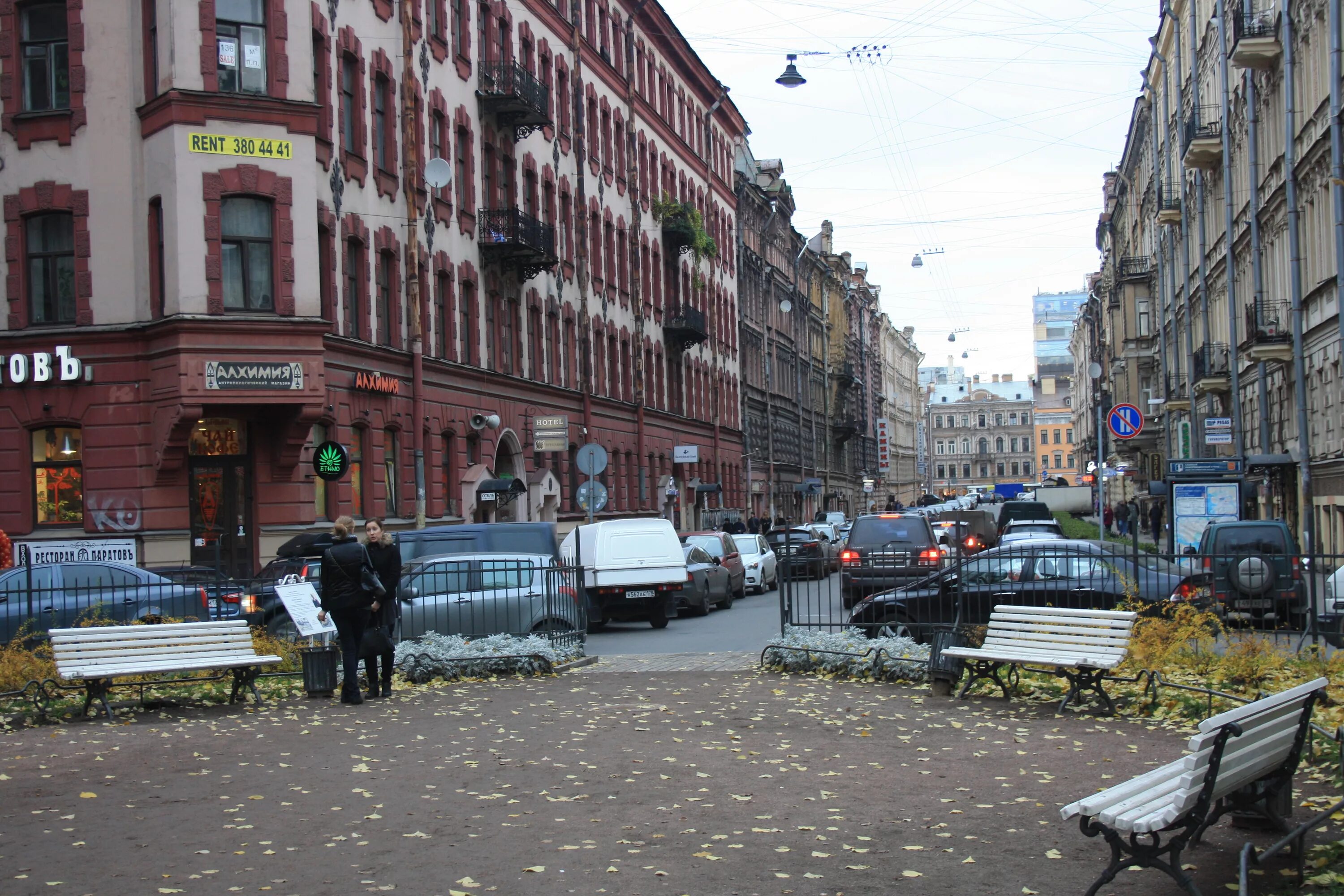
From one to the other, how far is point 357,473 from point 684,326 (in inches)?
1135

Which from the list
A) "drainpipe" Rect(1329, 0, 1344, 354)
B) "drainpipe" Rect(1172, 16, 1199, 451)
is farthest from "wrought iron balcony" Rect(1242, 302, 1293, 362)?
"drainpipe" Rect(1172, 16, 1199, 451)

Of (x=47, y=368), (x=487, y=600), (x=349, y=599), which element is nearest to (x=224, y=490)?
(x=47, y=368)

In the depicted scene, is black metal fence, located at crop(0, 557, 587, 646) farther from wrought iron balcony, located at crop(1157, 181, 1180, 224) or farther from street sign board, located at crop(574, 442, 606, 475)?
wrought iron balcony, located at crop(1157, 181, 1180, 224)

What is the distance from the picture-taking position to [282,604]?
17516 mm

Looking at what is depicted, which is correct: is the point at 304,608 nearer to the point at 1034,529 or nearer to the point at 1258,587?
the point at 1258,587

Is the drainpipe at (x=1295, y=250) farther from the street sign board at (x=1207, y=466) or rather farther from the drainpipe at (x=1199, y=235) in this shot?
the drainpipe at (x=1199, y=235)

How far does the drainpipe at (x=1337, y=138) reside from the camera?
101 ft

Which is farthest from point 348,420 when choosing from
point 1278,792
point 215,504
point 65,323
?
point 1278,792

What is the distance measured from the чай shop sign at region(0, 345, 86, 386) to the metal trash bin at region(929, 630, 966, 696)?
19145mm

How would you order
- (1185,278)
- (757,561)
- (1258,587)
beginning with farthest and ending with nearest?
1. (1185,278)
2. (757,561)
3. (1258,587)

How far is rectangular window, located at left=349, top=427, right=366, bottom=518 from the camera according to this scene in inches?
1206

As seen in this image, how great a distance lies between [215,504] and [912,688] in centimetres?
1715

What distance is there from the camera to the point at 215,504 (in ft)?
92.7

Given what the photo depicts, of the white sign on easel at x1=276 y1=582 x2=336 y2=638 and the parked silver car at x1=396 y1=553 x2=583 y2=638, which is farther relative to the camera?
the parked silver car at x1=396 y1=553 x2=583 y2=638
